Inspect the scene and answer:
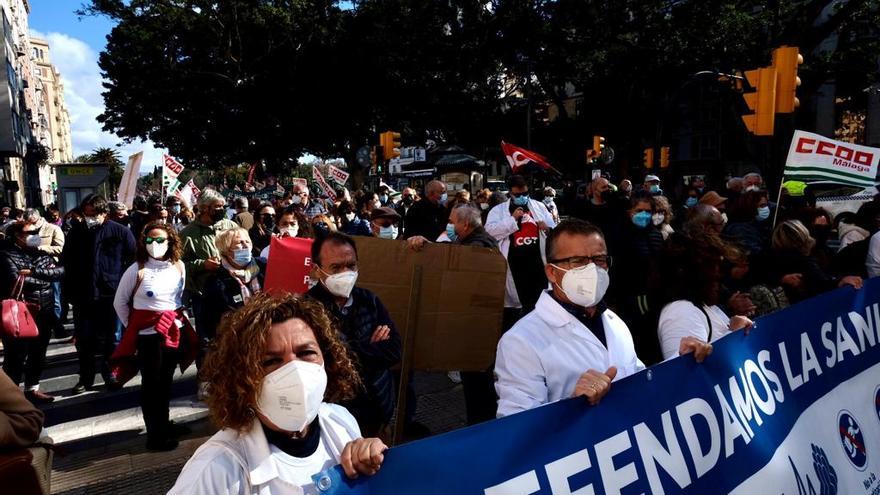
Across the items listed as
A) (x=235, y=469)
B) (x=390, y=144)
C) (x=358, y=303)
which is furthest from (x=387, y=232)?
(x=390, y=144)

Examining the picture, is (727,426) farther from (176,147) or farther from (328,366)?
(176,147)

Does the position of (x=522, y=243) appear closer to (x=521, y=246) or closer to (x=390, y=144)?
(x=521, y=246)

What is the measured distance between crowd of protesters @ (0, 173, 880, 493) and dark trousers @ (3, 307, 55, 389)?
0.06 ft

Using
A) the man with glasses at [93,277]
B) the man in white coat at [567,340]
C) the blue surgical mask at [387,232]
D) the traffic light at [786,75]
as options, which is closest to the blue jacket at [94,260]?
the man with glasses at [93,277]

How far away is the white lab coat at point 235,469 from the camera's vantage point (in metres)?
1.47

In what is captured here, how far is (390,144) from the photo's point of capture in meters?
16.4

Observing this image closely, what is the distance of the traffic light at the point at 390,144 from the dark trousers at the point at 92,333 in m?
10.7

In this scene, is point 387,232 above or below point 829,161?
below

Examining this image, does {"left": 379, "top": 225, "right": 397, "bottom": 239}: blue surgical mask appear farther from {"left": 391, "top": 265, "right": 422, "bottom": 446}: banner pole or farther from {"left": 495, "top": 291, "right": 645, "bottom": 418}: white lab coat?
{"left": 495, "top": 291, "right": 645, "bottom": 418}: white lab coat

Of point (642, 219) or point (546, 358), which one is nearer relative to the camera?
point (546, 358)

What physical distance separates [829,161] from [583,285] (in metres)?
5.56

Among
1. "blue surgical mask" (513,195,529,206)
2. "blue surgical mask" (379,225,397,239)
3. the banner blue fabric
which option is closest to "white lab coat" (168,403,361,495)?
the banner blue fabric

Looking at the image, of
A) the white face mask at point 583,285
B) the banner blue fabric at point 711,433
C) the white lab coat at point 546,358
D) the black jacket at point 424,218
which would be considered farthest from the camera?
the black jacket at point 424,218

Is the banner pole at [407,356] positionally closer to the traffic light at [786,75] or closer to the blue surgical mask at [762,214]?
the blue surgical mask at [762,214]
